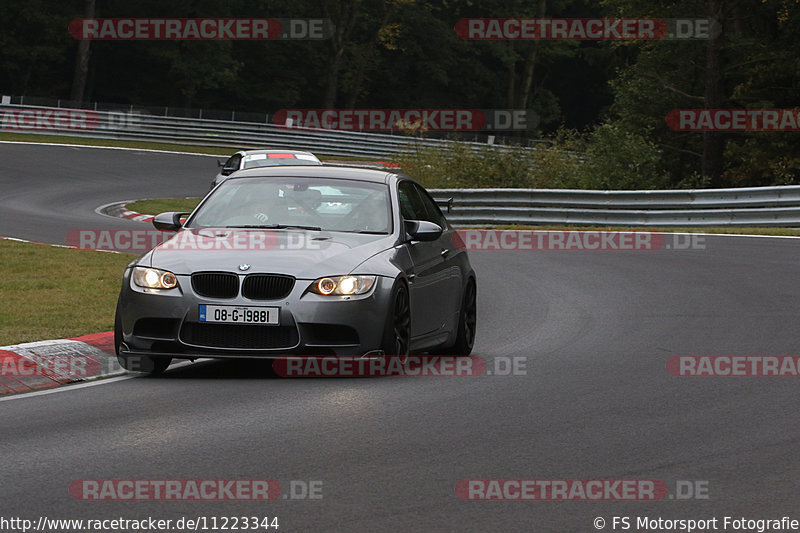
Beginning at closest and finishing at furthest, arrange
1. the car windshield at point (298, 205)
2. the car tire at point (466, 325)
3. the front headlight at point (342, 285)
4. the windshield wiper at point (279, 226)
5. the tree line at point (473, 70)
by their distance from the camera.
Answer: the front headlight at point (342, 285) < the windshield wiper at point (279, 226) < the car windshield at point (298, 205) < the car tire at point (466, 325) < the tree line at point (473, 70)

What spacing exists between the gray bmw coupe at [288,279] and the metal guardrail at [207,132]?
44.3 metres

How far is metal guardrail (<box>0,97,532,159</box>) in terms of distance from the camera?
54.6m

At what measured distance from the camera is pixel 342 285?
9.56 m

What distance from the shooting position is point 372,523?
5.70 metres

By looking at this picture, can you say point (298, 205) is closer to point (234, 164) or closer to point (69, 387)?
point (69, 387)

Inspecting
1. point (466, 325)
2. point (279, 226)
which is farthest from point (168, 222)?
point (466, 325)

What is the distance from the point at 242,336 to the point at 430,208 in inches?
122

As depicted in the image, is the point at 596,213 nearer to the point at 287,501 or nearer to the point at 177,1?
the point at 287,501

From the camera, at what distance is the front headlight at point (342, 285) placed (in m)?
9.50

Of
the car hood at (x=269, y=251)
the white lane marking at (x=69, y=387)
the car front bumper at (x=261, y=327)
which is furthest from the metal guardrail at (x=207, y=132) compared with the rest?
the car front bumper at (x=261, y=327)

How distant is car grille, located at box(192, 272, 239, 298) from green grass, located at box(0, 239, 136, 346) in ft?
5.83

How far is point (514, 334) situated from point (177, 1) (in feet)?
194

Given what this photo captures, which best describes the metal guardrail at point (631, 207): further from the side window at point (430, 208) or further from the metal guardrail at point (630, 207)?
the side window at point (430, 208)

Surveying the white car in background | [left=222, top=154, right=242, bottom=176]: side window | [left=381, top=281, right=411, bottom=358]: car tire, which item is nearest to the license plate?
[left=381, top=281, right=411, bottom=358]: car tire
